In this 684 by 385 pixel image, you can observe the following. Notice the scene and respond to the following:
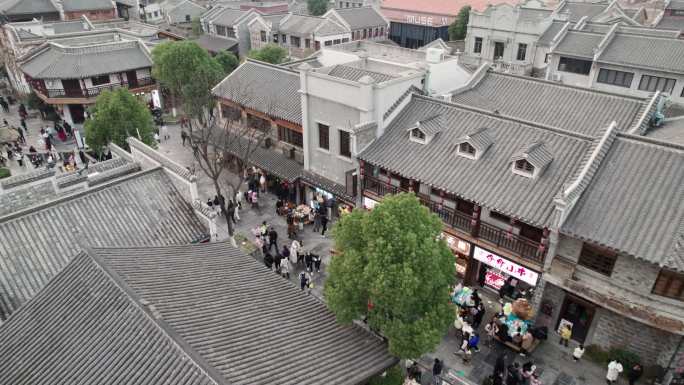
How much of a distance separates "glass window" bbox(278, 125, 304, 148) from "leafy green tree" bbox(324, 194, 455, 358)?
1699cm

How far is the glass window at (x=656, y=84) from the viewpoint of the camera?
120 ft

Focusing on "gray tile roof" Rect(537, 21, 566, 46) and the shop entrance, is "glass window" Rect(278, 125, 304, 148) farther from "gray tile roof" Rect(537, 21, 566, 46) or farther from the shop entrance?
"gray tile roof" Rect(537, 21, 566, 46)

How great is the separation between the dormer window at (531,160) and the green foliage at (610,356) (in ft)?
26.0

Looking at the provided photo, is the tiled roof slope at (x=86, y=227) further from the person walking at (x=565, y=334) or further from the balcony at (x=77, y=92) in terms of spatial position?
the balcony at (x=77, y=92)

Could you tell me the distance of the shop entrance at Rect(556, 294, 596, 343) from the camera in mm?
19422

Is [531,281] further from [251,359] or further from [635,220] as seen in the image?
[251,359]

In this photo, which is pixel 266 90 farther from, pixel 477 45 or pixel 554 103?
pixel 477 45

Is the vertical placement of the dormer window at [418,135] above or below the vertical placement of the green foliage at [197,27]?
above

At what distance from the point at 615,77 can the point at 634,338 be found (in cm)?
2944

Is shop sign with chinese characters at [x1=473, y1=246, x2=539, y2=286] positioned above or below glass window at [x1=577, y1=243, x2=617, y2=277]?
below

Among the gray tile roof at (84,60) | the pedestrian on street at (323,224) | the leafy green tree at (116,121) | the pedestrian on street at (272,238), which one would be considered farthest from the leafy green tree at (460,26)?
the pedestrian on street at (272,238)

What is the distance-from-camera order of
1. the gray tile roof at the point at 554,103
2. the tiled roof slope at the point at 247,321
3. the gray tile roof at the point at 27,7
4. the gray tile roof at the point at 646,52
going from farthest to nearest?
the gray tile roof at the point at 27,7, the gray tile roof at the point at 646,52, the gray tile roof at the point at 554,103, the tiled roof slope at the point at 247,321

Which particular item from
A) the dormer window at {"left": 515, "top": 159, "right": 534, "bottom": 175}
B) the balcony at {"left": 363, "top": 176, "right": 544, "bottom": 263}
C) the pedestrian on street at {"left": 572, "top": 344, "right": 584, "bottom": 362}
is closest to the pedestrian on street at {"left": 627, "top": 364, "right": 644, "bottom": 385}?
the pedestrian on street at {"left": 572, "top": 344, "right": 584, "bottom": 362}

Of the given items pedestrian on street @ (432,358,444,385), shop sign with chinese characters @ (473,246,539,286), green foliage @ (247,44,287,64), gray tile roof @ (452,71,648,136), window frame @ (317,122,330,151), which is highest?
gray tile roof @ (452,71,648,136)
